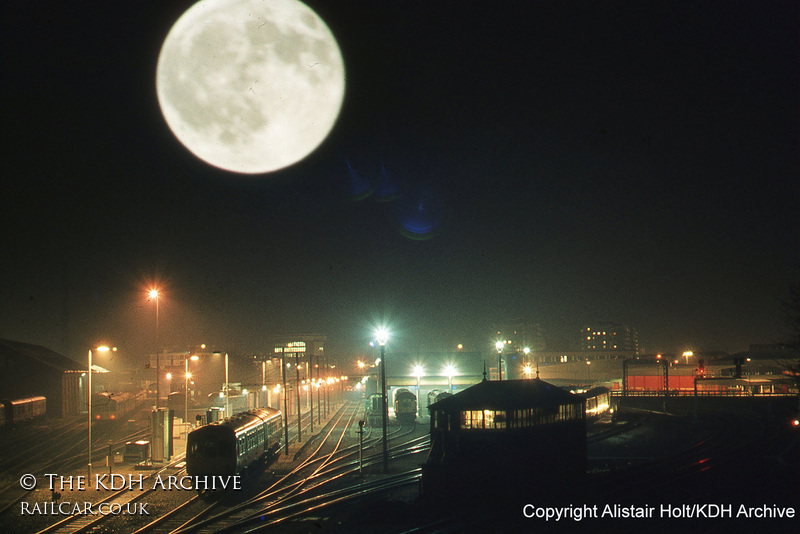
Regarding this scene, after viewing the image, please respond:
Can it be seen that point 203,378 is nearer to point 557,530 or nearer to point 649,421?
point 649,421

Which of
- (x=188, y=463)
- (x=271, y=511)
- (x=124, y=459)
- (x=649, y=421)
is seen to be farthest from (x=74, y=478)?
(x=649, y=421)

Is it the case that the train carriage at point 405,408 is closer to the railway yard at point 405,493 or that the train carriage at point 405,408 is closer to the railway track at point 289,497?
the railway yard at point 405,493

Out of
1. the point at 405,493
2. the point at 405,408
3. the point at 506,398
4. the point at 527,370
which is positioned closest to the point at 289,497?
the point at 405,493

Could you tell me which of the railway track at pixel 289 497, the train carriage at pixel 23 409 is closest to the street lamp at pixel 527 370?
the railway track at pixel 289 497

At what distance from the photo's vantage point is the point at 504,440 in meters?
23.2

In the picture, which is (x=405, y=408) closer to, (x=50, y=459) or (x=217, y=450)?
(x=50, y=459)

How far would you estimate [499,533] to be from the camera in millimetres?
16906

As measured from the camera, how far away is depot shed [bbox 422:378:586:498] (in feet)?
71.5

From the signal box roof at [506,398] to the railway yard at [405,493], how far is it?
92.8 inches

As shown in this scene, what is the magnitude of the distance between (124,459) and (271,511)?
54.7 ft

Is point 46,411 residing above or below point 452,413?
below

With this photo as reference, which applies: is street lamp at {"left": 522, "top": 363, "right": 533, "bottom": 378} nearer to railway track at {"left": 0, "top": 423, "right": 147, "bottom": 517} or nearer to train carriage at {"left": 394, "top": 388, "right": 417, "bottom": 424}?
train carriage at {"left": 394, "top": 388, "right": 417, "bottom": 424}

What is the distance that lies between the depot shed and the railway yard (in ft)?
1.42

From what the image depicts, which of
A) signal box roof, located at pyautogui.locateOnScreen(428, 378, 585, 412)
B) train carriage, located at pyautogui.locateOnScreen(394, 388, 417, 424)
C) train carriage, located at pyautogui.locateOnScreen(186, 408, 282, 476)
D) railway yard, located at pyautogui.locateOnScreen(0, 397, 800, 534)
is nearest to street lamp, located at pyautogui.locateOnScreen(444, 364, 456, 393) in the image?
train carriage, located at pyautogui.locateOnScreen(394, 388, 417, 424)
